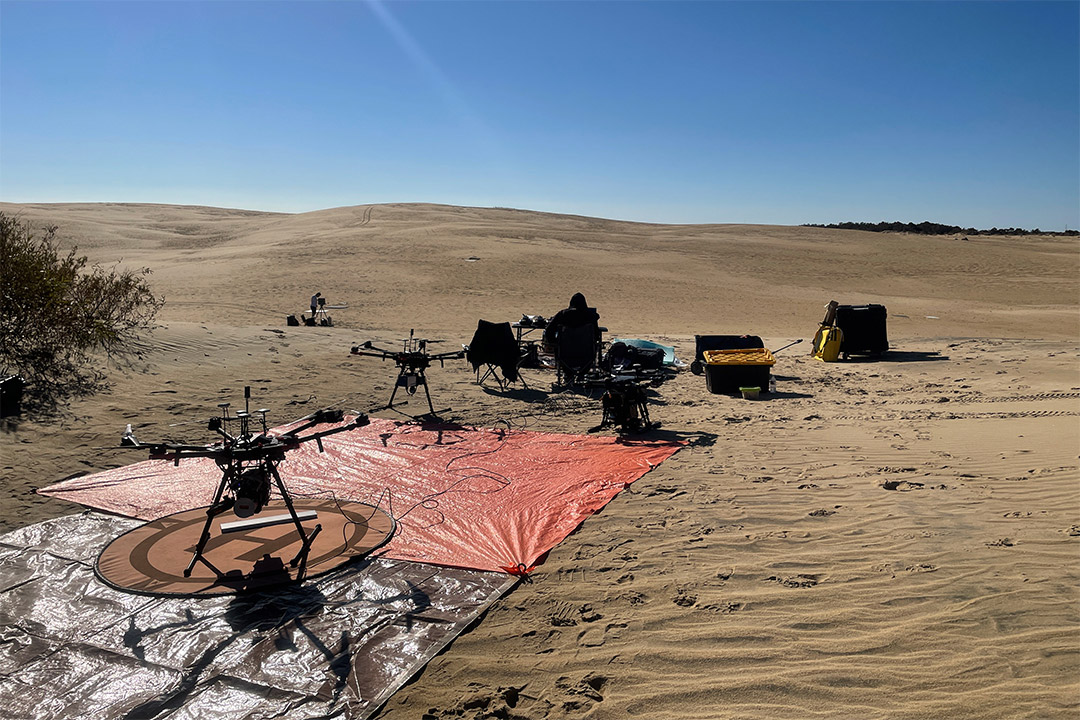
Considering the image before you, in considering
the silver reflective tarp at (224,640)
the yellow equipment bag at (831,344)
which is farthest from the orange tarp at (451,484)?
the yellow equipment bag at (831,344)

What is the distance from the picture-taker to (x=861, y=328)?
1525 centimetres

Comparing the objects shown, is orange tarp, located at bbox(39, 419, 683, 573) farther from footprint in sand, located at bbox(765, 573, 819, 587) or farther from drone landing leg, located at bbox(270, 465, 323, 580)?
footprint in sand, located at bbox(765, 573, 819, 587)

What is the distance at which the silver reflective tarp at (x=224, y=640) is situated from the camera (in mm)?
3594

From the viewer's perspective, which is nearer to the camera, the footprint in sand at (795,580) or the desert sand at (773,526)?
the desert sand at (773,526)

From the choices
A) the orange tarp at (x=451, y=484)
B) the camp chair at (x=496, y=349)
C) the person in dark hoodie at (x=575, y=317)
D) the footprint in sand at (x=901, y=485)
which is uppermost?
the person in dark hoodie at (x=575, y=317)

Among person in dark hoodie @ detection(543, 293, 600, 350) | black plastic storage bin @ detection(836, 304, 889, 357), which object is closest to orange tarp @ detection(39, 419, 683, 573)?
person in dark hoodie @ detection(543, 293, 600, 350)

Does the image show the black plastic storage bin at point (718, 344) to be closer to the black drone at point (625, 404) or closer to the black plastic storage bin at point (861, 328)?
the black plastic storage bin at point (861, 328)

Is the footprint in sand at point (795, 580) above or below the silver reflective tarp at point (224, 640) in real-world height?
above

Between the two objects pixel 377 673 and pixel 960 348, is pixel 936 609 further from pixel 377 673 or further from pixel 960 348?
pixel 960 348

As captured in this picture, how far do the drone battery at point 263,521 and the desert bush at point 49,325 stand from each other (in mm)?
5411

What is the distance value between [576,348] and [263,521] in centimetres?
673

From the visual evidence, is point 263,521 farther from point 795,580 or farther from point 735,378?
point 735,378

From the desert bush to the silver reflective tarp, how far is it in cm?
576

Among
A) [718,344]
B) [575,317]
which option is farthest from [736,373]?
[575,317]
